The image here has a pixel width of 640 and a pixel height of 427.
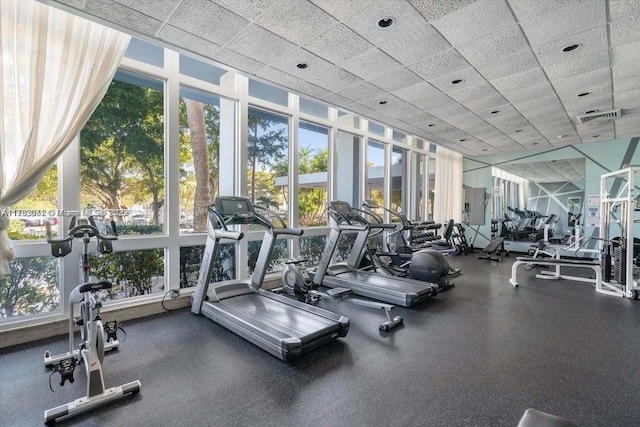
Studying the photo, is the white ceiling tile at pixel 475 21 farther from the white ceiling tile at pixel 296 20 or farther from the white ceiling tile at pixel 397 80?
the white ceiling tile at pixel 296 20

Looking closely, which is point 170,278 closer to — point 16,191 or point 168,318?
point 168,318

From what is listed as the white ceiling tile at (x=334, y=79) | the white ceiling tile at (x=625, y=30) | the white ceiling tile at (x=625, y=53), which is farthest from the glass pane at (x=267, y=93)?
the white ceiling tile at (x=625, y=53)

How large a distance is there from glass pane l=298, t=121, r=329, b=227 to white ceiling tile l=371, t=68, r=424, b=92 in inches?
72.1

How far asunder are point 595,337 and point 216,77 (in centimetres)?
578

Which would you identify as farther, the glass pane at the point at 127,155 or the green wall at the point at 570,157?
the green wall at the point at 570,157

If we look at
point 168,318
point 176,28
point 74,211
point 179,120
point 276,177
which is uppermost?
point 176,28

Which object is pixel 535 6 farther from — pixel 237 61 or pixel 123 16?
pixel 123 16

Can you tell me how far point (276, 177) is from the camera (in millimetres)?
5461

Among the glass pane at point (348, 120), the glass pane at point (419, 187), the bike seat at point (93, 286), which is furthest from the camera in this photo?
the glass pane at point (419, 187)

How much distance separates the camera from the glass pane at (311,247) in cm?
595

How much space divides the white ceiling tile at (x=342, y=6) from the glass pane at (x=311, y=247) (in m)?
3.88

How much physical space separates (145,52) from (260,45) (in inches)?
63.2

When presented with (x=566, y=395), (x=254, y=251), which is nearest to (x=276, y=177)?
(x=254, y=251)

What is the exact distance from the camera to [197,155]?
4.52 meters
